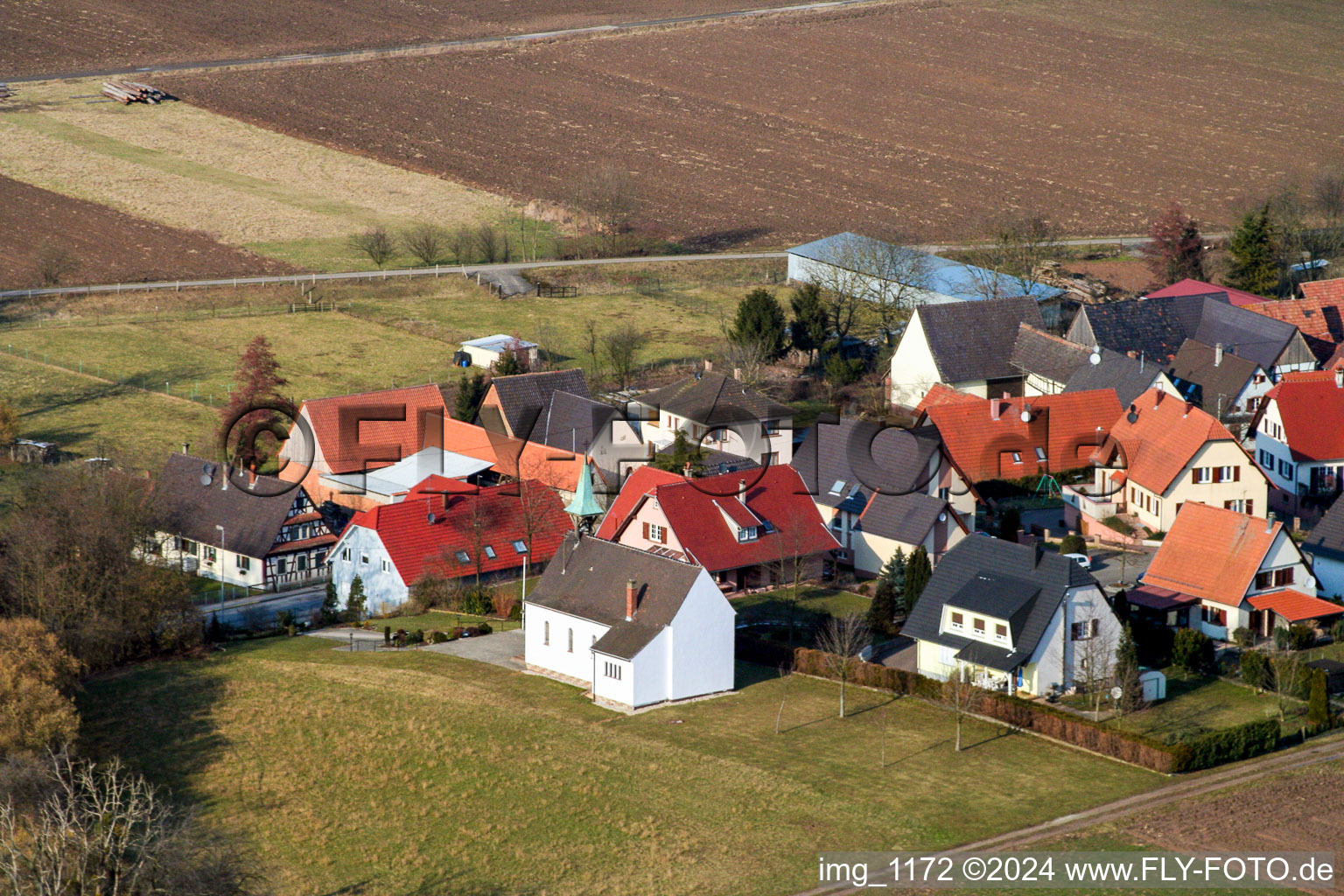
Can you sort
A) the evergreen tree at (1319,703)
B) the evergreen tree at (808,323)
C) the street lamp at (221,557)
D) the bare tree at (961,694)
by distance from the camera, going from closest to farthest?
1. the evergreen tree at (1319,703)
2. the bare tree at (961,694)
3. the street lamp at (221,557)
4. the evergreen tree at (808,323)

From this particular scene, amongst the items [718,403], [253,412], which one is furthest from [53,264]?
[718,403]

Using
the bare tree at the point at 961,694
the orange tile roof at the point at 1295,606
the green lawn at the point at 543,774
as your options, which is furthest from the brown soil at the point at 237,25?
the bare tree at the point at 961,694

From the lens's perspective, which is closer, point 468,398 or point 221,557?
point 221,557

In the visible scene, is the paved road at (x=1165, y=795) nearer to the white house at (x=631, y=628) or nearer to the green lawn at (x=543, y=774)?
the green lawn at (x=543, y=774)

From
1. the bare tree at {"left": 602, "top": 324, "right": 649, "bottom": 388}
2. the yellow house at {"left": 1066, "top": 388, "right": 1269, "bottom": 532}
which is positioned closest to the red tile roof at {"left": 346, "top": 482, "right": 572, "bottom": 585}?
the bare tree at {"left": 602, "top": 324, "right": 649, "bottom": 388}

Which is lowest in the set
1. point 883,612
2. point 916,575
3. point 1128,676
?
point 1128,676

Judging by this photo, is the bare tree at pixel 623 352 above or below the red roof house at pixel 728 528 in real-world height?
above

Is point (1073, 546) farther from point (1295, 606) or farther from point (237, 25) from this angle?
point (237, 25)

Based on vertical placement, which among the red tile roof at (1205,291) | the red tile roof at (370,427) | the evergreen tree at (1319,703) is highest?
the red tile roof at (1205,291)
